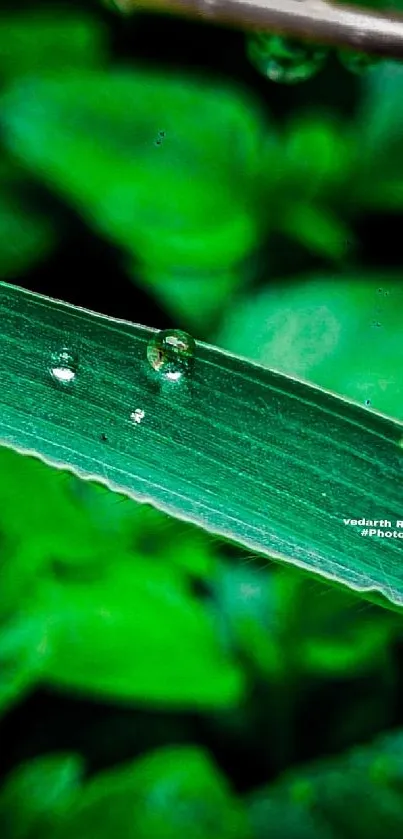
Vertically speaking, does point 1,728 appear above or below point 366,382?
below

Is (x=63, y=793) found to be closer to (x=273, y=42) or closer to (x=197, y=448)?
(x=197, y=448)

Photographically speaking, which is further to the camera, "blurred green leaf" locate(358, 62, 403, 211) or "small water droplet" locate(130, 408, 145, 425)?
"blurred green leaf" locate(358, 62, 403, 211)

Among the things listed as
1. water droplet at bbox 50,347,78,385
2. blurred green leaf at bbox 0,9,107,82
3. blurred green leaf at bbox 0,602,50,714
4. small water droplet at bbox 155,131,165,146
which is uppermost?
blurred green leaf at bbox 0,9,107,82

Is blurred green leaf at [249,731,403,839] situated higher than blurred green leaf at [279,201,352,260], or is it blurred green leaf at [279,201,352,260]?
blurred green leaf at [279,201,352,260]

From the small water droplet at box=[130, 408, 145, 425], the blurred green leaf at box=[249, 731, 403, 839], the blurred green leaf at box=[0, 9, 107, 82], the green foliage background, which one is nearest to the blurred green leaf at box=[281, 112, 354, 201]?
the green foliage background

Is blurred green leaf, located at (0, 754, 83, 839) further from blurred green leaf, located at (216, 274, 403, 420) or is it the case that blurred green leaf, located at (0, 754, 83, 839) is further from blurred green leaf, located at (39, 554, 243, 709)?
blurred green leaf, located at (216, 274, 403, 420)

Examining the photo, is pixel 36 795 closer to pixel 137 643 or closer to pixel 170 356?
pixel 137 643

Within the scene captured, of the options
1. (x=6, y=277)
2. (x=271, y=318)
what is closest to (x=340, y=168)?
(x=271, y=318)
